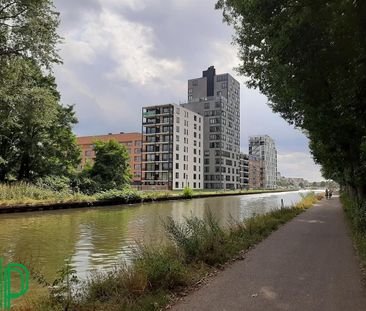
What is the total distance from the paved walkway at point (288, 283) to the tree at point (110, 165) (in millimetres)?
40347

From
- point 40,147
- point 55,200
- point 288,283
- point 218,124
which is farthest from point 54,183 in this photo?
point 218,124

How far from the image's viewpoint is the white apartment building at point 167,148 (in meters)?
97.3

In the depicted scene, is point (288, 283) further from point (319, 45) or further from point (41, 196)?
point (41, 196)

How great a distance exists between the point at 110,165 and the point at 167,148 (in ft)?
156

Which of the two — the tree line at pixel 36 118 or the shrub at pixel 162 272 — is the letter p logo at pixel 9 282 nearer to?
the shrub at pixel 162 272

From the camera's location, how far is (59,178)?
139 ft

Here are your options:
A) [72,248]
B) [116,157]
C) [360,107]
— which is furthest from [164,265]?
[116,157]

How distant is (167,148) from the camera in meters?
98.2

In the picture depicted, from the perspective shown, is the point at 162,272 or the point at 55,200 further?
the point at 55,200

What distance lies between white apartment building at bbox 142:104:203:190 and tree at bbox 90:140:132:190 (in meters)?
41.8

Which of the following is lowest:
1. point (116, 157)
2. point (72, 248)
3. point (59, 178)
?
point (72, 248)

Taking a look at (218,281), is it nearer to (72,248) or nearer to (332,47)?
(332,47)

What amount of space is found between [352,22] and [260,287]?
17.1ft

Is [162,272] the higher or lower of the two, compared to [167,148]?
lower
